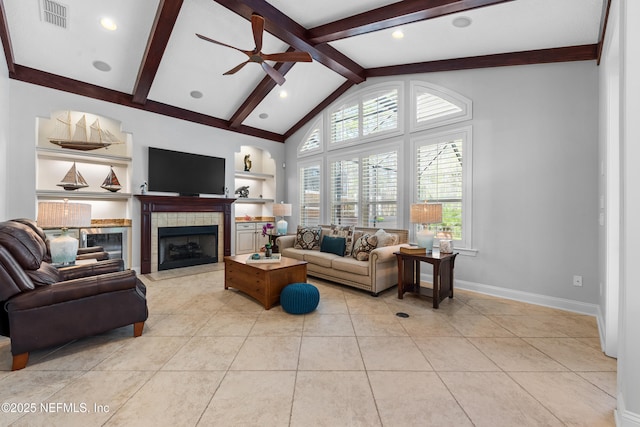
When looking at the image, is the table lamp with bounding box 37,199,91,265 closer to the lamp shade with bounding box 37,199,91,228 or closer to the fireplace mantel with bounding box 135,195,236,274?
the lamp shade with bounding box 37,199,91,228

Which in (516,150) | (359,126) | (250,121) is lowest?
(516,150)

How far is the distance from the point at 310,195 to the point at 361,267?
3.08 m

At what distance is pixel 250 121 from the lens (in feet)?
21.3

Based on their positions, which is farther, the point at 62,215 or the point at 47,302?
the point at 62,215

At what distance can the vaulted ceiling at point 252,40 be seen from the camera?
3.18 metres

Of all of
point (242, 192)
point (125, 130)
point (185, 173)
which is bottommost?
point (242, 192)

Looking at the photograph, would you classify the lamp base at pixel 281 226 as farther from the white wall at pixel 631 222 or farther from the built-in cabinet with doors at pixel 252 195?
the white wall at pixel 631 222

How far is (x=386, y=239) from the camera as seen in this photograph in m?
4.29

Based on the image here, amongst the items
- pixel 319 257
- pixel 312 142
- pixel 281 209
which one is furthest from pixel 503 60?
pixel 281 209

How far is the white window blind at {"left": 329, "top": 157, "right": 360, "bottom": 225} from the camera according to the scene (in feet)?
18.5

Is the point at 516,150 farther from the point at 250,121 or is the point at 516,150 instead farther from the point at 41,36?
the point at 41,36

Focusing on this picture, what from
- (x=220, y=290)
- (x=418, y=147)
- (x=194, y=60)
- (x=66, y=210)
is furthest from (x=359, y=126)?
(x=66, y=210)

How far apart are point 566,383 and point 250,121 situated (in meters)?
6.51

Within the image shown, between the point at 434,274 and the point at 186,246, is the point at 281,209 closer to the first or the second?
the point at 186,246
